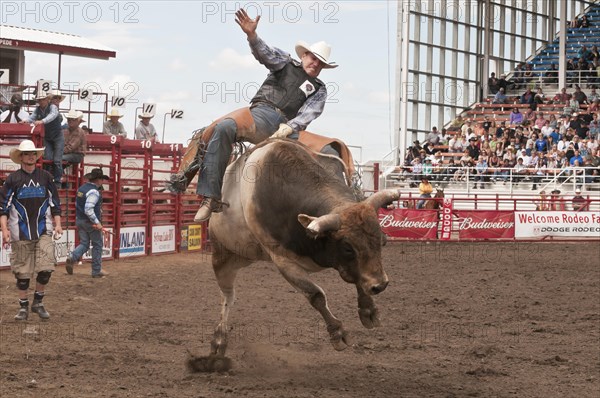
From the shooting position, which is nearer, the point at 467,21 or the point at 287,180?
the point at 287,180

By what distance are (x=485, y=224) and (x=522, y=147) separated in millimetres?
7079

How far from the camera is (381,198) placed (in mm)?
7543

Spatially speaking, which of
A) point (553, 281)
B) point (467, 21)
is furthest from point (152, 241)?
point (467, 21)

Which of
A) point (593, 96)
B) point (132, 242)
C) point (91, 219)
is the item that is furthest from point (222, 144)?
point (593, 96)

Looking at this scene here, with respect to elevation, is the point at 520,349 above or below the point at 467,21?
below

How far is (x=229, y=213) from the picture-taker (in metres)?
8.73

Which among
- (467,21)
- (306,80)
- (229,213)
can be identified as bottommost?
(229,213)

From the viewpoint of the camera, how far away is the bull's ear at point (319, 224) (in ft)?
23.4

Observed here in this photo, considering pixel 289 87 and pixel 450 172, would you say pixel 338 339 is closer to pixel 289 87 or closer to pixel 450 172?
pixel 289 87

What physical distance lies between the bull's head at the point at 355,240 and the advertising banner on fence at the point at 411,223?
59.1ft

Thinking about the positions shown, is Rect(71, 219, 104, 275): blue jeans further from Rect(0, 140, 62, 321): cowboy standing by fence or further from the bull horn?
the bull horn

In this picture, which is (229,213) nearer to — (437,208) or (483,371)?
(483,371)

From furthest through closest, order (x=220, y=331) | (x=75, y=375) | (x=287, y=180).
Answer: (x=220, y=331), (x=75, y=375), (x=287, y=180)

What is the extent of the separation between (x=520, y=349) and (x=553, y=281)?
20.0 feet
